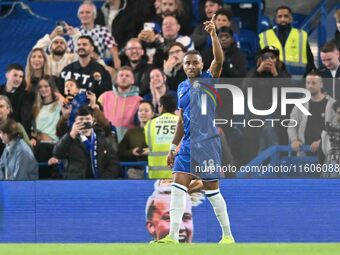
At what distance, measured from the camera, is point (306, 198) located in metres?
14.0

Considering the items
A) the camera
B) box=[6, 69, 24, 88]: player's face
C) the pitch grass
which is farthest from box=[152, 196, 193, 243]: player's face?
the camera

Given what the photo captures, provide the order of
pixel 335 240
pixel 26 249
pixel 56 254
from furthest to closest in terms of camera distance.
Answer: pixel 335 240
pixel 26 249
pixel 56 254

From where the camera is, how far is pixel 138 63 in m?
15.6

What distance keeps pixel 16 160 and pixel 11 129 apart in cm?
46

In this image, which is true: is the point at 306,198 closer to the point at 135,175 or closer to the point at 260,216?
the point at 260,216

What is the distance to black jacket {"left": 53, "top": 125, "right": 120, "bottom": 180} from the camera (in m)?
14.6

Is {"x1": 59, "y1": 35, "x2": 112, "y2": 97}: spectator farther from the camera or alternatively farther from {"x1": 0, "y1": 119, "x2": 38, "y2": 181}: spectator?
{"x1": 0, "y1": 119, "x2": 38, "y2": 181}: spectator

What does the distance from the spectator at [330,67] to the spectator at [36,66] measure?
12.0 feet

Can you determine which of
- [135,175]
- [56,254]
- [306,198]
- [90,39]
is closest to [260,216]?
[306,198]

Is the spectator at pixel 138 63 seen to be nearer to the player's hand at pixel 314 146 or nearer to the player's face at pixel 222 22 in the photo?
the player's face at pixel 222 22

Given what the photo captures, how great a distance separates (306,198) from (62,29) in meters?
4.59

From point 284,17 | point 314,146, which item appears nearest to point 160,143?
point 314,146

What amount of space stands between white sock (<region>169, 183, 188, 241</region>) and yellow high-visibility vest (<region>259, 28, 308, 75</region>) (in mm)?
4293

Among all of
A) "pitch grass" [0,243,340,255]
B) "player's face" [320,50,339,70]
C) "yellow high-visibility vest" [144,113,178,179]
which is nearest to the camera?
"pitch grass" [0,243,340,255]
